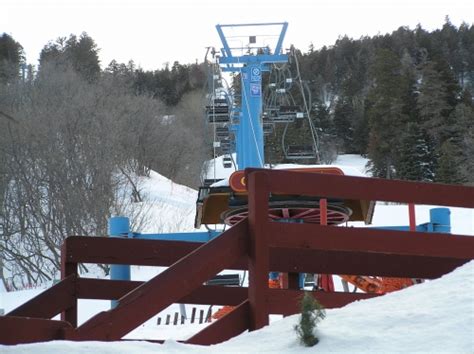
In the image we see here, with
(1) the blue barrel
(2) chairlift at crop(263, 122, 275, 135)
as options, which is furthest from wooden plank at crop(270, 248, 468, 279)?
(2) chairlift at crop(263, 122, 275, 135)

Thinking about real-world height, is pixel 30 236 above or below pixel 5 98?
below

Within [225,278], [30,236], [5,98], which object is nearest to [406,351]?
[225,278]

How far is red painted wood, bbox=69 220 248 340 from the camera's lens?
4.01 meters

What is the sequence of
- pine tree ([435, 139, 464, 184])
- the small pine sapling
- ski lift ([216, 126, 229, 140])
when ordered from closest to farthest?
1. the small pine sapling
2. ski lift ([216, 126, 229, 140])
3. pine tree ([435, 139, 464, 184])

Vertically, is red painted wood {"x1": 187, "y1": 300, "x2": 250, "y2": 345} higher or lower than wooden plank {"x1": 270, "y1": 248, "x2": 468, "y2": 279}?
lower

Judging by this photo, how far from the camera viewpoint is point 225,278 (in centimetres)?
1030

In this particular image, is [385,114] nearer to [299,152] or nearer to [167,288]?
[299,152]

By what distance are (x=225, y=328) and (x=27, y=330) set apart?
114 centimetres

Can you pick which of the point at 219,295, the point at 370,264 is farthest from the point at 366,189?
the point at 219,295

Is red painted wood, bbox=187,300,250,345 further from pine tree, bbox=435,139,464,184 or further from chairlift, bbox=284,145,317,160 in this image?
pine tree, bbox=435,139,464,184

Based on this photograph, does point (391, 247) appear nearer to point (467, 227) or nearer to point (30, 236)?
point (467, 227)

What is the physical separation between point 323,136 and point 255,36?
5284 cm

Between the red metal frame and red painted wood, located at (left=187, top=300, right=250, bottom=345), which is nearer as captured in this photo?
the red metal frame

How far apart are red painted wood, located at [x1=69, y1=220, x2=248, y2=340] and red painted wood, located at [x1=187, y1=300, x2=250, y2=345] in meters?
0.24
